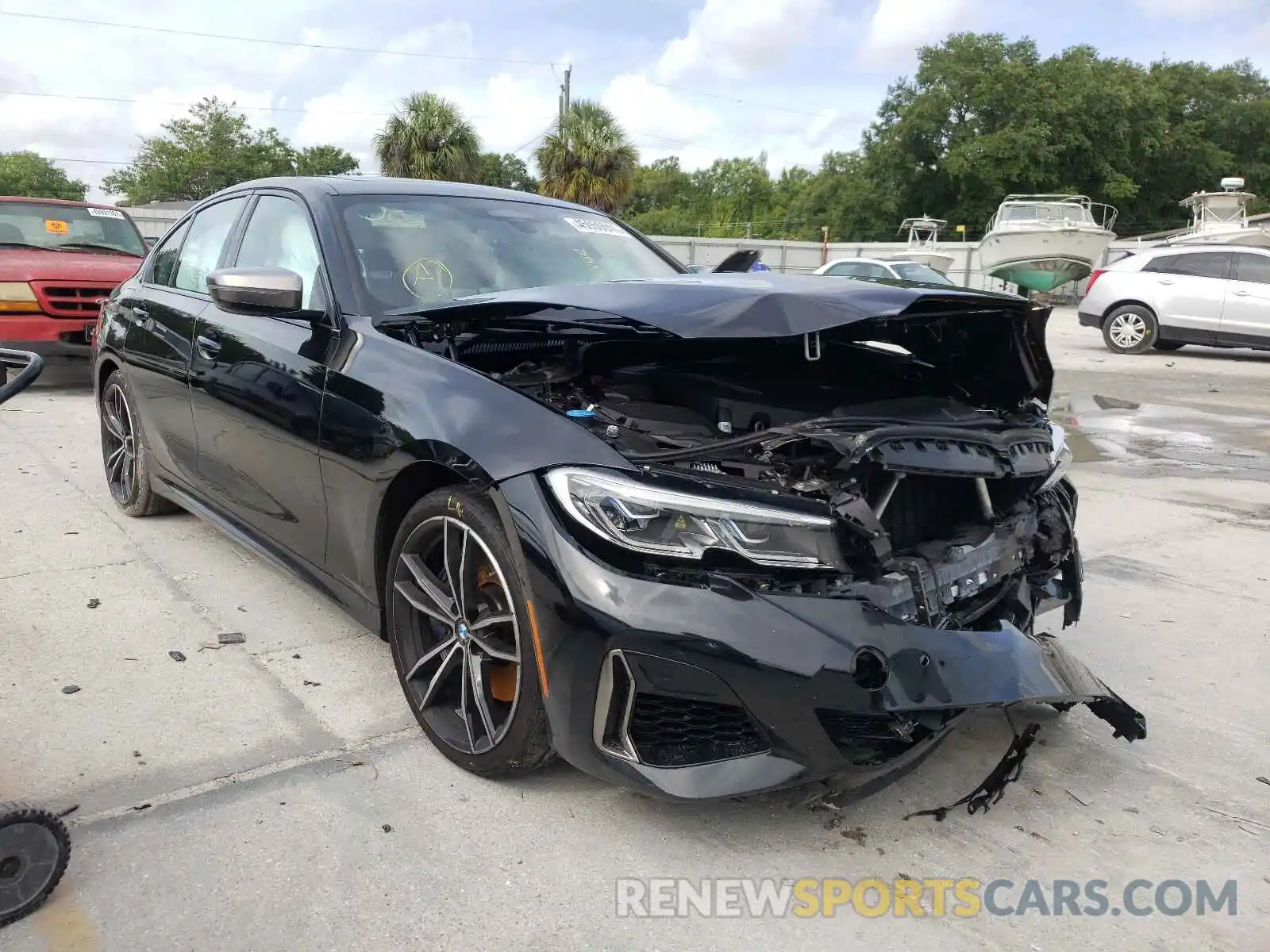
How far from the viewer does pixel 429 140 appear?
94.1ft

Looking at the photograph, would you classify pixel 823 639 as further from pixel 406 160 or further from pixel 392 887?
pixel 406 160

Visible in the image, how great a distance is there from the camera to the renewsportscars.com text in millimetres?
2109

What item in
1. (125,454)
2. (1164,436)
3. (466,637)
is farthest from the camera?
(1164,436)

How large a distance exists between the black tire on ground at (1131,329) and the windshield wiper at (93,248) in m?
13.8

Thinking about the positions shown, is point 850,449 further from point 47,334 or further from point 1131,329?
point 1131,329

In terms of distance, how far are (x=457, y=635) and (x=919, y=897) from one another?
1.32 metres

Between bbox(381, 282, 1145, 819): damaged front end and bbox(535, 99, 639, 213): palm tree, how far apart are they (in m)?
26.7

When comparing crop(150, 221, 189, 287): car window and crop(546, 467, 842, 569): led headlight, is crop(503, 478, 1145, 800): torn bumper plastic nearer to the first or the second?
crop(546, 467, 842, 569): led headlight

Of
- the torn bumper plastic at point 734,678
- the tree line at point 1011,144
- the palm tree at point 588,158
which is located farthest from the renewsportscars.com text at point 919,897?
the tree line at point 1011,144

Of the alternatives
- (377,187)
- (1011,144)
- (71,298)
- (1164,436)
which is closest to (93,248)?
(71,298)

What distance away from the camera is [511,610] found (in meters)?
2.39

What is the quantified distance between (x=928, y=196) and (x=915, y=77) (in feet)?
20.6

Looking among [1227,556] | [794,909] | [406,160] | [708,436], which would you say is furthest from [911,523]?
[406,160]

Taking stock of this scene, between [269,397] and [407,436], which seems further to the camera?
[269,397]
